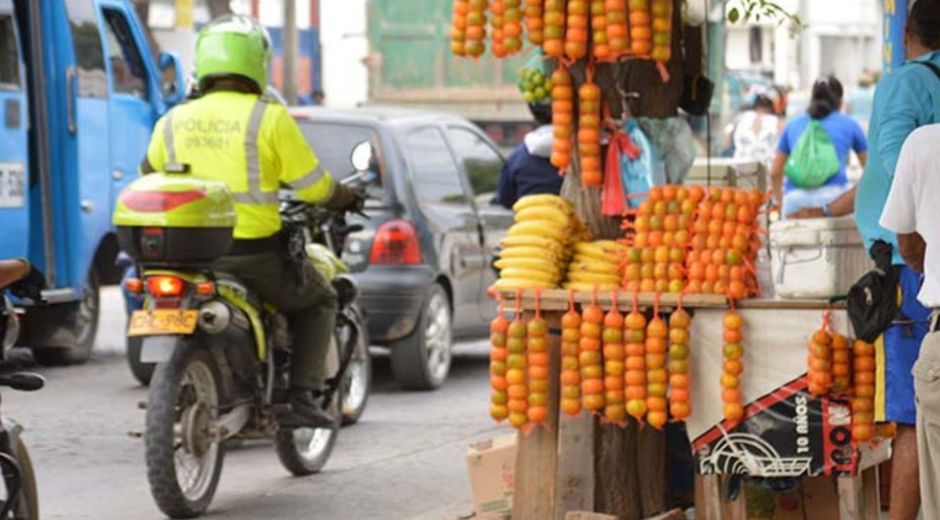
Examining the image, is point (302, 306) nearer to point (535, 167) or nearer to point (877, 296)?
point (535, 167)

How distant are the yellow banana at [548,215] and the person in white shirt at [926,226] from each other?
1.85m

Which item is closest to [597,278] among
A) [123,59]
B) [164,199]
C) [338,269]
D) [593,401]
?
[593,401]

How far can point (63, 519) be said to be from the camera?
9.14 m

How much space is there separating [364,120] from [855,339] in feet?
22.0

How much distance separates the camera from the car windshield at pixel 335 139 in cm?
1348

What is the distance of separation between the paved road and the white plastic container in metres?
1.84

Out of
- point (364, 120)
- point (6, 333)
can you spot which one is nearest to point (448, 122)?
point (364, 120)

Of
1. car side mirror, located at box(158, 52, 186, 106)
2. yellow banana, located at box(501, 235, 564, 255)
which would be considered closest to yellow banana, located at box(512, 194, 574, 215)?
yellow banana, located at box(501, 235, 564, 255)

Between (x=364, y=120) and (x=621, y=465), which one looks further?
(x=364, y=120)

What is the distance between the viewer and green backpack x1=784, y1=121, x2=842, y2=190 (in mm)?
14961

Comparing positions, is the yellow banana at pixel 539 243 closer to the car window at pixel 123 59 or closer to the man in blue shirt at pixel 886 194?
the man in blue shirt at pixel 886 194

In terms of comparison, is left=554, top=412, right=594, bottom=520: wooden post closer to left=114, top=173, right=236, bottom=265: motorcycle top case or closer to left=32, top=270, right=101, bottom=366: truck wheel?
left=114, top=173, right=236, bottom=265: motorcycle top case

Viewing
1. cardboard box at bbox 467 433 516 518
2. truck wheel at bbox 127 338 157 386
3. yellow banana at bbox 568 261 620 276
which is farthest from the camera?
truck wheel at bbox 127 338 157 386

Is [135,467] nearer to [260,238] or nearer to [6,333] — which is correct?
[260,238]
